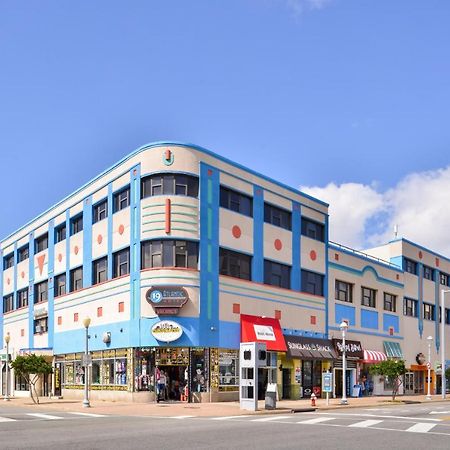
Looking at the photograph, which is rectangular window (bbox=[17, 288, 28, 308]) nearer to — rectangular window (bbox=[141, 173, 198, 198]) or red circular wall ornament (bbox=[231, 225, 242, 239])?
rectangular window (bbox=[141, 173, 198, 198])

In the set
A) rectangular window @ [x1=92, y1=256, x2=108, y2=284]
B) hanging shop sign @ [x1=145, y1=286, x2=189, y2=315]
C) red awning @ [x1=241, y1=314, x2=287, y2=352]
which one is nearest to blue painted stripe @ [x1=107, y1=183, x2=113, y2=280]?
rectangular window @ [x1=92, y1=256, x2=108, y2=284]

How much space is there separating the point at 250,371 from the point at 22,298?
3122 cm

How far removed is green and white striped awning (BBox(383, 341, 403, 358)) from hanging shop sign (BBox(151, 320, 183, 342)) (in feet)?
79.6

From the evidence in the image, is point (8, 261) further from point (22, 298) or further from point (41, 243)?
point (41, 243)

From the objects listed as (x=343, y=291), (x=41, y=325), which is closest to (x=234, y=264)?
(x=343, y=291)

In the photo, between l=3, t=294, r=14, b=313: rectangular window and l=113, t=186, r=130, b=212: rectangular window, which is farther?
l=3, t=294, r=14, b=313: rectangular window

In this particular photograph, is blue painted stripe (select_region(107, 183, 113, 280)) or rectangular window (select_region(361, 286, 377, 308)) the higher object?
blue painted stripe (select_region(107, 183, 113, 280))

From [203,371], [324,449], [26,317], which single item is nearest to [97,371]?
[203,371]

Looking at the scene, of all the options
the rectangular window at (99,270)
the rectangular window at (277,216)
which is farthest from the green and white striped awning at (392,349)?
the rectangular window at (99,270)

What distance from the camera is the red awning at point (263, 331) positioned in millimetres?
40031

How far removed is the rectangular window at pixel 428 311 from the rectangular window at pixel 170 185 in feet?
105

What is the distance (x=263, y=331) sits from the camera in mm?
41375

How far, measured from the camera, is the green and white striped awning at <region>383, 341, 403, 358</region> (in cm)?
5500

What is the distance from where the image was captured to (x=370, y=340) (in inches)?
2085
